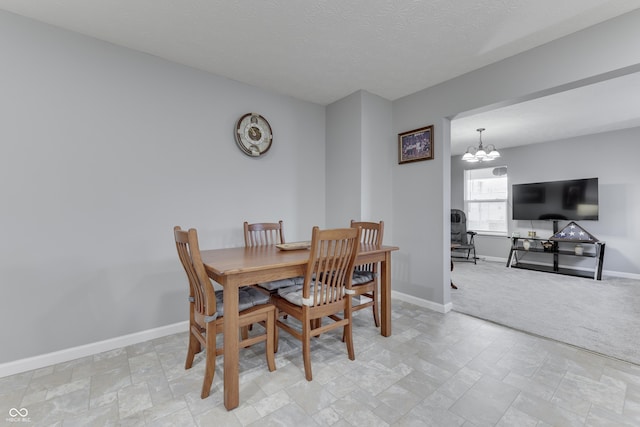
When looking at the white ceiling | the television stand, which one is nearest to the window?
the television stand

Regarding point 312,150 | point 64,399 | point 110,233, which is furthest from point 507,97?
point 64,399

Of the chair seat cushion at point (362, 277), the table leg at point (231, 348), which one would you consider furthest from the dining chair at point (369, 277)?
the table leg at point (231, 348)

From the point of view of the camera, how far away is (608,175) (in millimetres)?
4688

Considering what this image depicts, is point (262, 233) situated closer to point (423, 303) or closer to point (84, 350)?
point (84, 350)

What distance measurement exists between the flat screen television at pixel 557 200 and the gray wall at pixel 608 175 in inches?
6.6

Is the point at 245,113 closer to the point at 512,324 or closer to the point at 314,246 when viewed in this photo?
the point at 314,246

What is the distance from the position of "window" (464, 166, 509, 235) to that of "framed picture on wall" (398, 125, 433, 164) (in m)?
3.81

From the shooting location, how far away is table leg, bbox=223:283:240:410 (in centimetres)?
156

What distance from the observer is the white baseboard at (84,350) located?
76.4 inches

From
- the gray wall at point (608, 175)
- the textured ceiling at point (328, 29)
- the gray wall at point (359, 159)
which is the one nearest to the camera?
the textured ceiling at point (328, 29)

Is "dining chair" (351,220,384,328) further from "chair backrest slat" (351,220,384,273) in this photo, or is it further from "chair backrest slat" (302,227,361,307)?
"chair backrest slat" (302,227,361,307)

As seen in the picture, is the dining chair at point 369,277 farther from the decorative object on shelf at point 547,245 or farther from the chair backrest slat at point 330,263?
the decorative object on shelf at point 547,245

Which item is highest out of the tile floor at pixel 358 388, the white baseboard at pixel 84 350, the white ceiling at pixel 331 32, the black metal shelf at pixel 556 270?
the white ceiling at pixel 331 32

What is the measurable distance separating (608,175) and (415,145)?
4.04 metres
